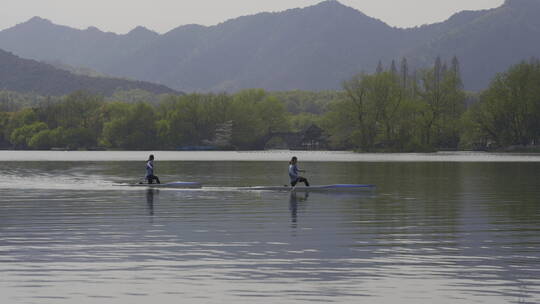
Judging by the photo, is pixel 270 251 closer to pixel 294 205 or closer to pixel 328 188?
pixel 294 205

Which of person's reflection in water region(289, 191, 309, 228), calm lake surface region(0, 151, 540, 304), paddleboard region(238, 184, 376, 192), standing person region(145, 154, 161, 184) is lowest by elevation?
calm lake surface region(0, 151, 540, 304)

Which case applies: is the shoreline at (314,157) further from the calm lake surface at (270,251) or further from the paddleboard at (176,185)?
the calm lake surface at (270,251)

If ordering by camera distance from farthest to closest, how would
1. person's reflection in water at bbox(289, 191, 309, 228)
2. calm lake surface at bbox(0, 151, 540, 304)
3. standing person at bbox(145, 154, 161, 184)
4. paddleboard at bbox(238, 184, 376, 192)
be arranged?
standing person at bbox(145, 154, 161, 184) < paddleboard at bbox(238, 184, 376, 192) < person's reflection in water at bbox(289, 191, 309, 228) < calm lake surface at bbox(0, 151, 540, 304)

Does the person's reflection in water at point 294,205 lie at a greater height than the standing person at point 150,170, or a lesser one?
lesser

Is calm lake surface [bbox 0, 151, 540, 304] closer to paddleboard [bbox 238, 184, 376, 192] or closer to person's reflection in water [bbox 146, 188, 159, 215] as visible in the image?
person's reflection in water [bbox 146, 188, 159, 215]

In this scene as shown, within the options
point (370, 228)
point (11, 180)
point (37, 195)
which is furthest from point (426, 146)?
point (370, 228)

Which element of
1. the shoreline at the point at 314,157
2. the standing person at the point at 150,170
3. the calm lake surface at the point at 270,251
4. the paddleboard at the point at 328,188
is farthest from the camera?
the shoreline at the point at 314,157

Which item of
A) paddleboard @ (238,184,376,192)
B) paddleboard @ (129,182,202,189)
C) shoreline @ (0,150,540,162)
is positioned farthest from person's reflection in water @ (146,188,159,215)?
shoreline @ (0,150,540,162)

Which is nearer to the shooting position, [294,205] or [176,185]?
[294,205]

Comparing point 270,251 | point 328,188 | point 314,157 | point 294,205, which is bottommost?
point 270,251

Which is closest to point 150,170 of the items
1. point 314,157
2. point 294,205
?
point 294,205

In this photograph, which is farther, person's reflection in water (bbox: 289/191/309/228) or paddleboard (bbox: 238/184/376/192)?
paddleboard (bbox: 238/184/376/192)

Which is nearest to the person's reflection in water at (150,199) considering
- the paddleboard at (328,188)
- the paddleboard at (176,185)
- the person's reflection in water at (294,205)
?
the paddleboard at (176,185)

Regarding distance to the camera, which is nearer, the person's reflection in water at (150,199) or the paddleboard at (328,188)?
the person's reflection in water at (150,199)
